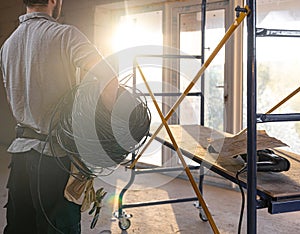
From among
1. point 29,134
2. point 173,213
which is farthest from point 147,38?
point 29,134

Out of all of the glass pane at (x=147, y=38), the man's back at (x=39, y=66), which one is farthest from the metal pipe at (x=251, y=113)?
the glass pane at (x=147, y=38)

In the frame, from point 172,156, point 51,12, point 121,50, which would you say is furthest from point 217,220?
point 121,50

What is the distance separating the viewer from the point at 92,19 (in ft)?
14.7

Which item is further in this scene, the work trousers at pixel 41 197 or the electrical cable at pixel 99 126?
the work trousers at pixel 41 197

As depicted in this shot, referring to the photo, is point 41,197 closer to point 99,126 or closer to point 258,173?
point 99,126

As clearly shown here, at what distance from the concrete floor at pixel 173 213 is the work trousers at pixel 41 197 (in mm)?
1198

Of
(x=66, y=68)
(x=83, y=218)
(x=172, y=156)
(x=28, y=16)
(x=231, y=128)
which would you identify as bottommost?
(x=83, y=218)

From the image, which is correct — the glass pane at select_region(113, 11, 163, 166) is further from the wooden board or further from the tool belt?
the tool belt

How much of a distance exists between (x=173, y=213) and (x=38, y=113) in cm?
191

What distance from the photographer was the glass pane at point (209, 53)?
3.63 meters

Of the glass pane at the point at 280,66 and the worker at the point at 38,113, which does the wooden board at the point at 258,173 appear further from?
the glass pane at the point at 280,66

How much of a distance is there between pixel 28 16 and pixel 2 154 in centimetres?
416

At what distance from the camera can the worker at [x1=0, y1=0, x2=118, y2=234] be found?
4.60ft

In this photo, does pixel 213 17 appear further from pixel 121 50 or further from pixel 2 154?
pixel 2 154
